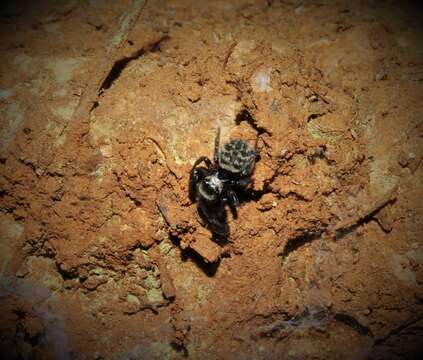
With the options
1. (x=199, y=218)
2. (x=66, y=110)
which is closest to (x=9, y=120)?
(x=66, y=110)

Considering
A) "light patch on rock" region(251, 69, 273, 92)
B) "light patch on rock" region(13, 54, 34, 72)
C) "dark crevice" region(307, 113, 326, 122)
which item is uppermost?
"light patch on rock" region(251, 69, 273, 92)

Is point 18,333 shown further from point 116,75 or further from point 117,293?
point 116,75

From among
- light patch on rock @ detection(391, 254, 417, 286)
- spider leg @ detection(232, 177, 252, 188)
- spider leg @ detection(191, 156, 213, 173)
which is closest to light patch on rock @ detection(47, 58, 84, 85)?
spider leg @ detection(191, 156, 213, 173)

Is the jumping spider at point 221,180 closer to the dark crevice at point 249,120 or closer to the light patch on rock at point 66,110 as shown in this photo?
the dark crevice at point 249,120

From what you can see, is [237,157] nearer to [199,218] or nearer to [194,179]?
[194,179]

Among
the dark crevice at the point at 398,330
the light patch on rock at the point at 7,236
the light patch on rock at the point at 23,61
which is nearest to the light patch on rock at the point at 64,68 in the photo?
the light patch on rock at the point at 23,61

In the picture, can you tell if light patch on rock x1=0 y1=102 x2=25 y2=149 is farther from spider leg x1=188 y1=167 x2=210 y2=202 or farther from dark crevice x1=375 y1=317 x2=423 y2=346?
dark crevice x1=375 y1=317 x2=423 y2=346
